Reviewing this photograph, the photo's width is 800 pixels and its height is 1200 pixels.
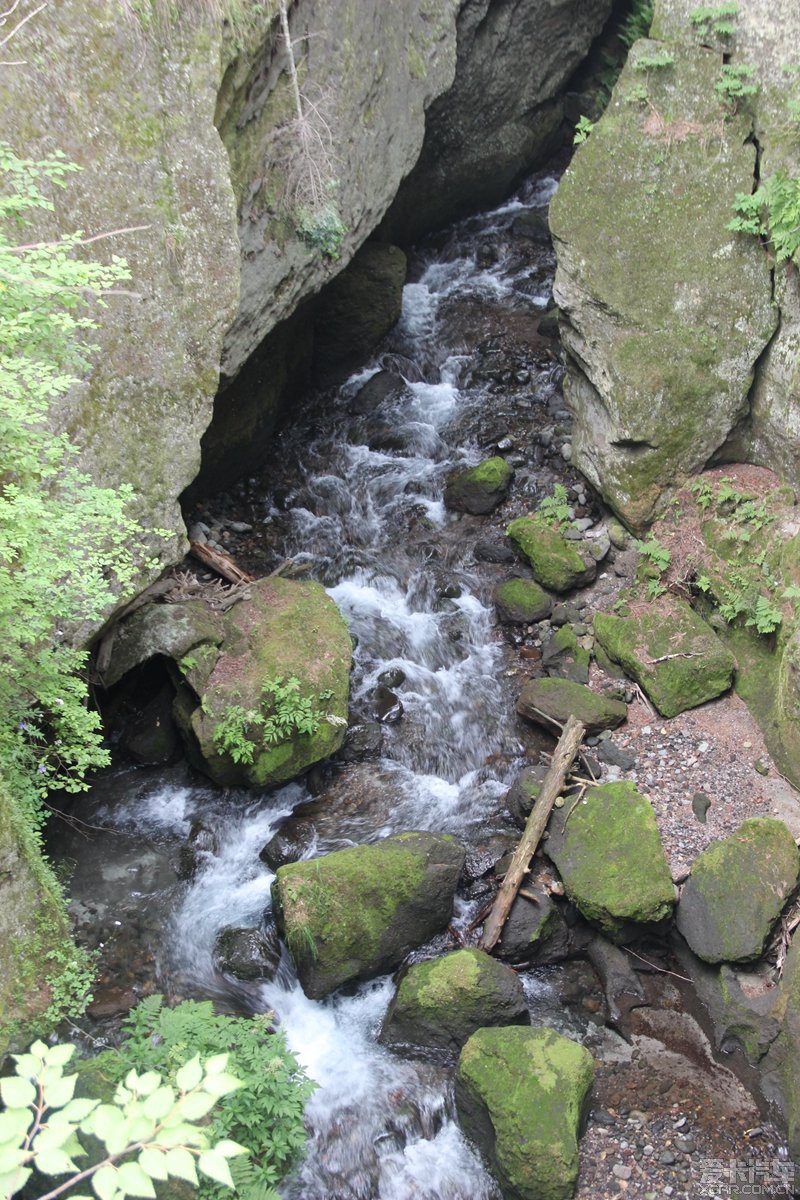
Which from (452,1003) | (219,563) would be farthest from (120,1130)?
(219,563)

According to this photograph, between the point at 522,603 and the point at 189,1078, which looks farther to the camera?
the point at 522,603

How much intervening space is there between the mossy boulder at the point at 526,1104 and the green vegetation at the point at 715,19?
9.87m

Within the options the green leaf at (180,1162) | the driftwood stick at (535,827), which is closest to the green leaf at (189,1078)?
the green leaf at (180,1162)

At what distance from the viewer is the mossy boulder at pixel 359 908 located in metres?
6.46

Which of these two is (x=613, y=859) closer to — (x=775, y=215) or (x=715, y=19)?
(x=775, y=215)

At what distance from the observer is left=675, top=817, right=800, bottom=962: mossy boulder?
6340 mm

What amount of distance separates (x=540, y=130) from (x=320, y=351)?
6.31 m

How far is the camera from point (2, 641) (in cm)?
525

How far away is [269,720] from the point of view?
7.70 meters

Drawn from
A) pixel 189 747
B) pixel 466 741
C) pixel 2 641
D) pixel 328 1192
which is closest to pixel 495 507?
pixel 466 741

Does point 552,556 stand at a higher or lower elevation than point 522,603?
higher

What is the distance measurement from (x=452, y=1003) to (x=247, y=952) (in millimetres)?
1711

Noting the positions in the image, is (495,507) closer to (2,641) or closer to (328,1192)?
(2,641)

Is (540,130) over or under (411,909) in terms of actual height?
over
